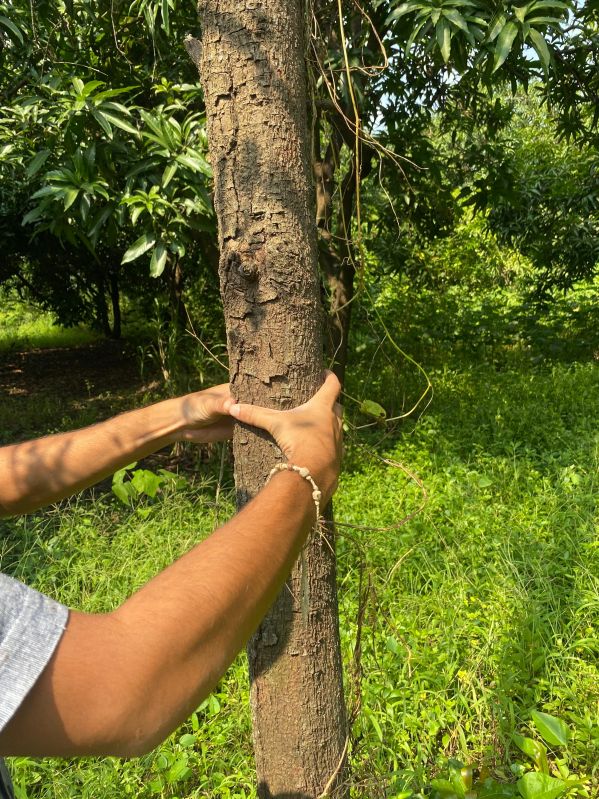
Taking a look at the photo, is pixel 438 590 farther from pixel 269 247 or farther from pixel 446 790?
pixel 269 247

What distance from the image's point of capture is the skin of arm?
27.5 inches

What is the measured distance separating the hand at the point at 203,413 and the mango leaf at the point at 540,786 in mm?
1153

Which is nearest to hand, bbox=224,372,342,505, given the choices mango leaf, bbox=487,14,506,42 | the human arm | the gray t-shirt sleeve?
the human arm

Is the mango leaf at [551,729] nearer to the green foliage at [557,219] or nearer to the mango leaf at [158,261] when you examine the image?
the mango leaf at [158,261]

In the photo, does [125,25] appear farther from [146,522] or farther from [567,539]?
[567,539]

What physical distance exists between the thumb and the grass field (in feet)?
1.30

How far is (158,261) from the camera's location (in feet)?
8.95

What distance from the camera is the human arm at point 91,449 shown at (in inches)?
52.5

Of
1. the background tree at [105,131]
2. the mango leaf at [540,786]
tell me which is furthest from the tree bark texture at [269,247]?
the background tree at [105,131]

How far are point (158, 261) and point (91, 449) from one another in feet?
4.99

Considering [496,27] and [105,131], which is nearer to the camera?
[496,27]

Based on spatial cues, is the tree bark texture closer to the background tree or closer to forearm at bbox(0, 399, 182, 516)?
forearm at bbox(0, 399, 182, 516)

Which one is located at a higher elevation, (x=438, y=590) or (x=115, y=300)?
(x=115, y=300)

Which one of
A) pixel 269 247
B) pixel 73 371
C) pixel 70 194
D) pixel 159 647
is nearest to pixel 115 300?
pixel 73 371
